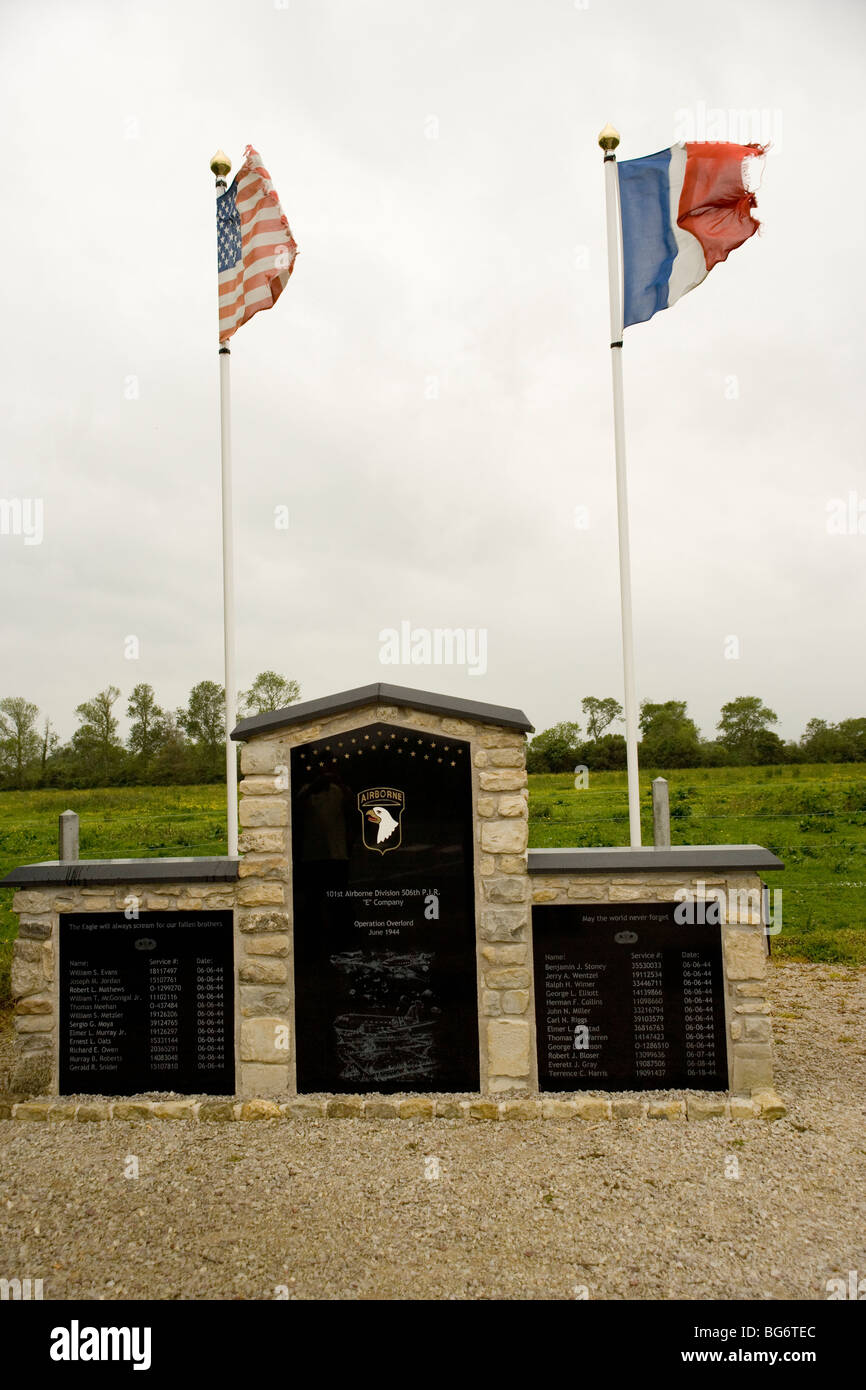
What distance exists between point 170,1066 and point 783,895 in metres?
9.29

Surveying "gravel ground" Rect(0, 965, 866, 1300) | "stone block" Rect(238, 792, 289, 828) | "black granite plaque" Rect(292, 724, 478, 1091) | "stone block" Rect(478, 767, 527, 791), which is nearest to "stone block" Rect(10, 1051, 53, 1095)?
"gravel ground" Rect(0, 965, 866, 1300)

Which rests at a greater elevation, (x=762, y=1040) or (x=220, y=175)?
(x=220, y=175)

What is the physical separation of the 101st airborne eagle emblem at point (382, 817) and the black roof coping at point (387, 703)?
632 mm

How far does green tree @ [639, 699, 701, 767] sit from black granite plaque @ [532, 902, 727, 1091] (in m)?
11.0

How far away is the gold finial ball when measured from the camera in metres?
7.23

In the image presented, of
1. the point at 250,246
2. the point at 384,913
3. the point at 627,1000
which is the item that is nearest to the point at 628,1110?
the point at 627,1000

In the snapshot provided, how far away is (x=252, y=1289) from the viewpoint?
3670 mm

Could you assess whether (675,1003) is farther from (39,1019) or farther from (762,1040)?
(39,1019)

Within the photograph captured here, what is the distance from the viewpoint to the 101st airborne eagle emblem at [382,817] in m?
5.75

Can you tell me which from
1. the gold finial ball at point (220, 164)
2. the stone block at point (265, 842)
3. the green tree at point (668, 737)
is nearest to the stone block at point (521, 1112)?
the stone block at point (265, 842)

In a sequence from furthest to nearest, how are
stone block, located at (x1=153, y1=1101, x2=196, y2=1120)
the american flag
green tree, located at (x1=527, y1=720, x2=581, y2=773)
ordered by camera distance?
green tree, located at (x1=527, y1=720, x2=581, y2=773)
the american flag
stone block, located at (x1=153, y1=1101, x2=196, y2=1120)

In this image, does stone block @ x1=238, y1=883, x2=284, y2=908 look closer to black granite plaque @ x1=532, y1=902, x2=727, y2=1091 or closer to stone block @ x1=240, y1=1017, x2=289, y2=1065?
stone block @ x1=240, y1=1017, x2=289, y2=1065

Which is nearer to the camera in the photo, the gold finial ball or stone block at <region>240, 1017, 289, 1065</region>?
stone block at <region>240, 1017, 289, 1065</region>

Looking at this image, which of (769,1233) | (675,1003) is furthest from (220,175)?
(769,1233)
